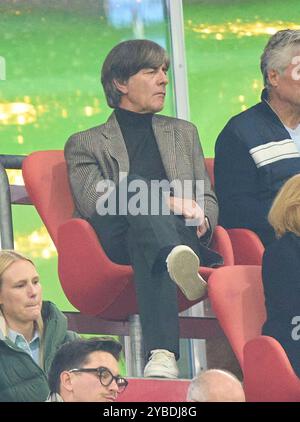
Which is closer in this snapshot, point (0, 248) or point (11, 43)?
point (0, 248)

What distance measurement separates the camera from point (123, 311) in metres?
5.63

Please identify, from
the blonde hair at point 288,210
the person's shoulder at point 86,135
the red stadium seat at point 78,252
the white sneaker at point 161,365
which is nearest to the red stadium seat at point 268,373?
the white sneaker at point 161,365

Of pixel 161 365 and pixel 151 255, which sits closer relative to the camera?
pixel 161 365

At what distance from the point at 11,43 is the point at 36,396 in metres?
1.87

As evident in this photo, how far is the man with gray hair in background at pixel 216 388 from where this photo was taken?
493 cm

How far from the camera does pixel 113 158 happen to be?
5.71 metres

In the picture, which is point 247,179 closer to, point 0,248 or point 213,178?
point 213,178

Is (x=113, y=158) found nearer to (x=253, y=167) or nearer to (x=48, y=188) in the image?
(x=48, y=188)

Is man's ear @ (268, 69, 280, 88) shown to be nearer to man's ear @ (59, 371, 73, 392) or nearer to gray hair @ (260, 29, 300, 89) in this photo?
gray hair @ (260, 29, 300, 89)

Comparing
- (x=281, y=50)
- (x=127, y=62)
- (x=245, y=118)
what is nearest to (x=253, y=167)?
(x=245, y=118)

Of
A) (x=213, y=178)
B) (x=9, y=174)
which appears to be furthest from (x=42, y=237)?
(x=213, y=178)

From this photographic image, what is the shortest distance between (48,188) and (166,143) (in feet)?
1.33

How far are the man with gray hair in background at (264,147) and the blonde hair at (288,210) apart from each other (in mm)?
571

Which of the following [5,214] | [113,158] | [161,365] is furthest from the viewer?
[5,214]
